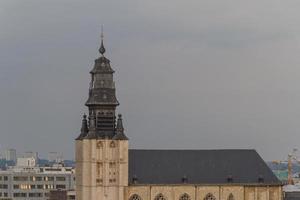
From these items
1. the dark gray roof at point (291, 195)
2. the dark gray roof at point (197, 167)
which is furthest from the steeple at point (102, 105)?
the dark gray roof at point (291, 195)

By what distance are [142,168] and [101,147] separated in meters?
5.73

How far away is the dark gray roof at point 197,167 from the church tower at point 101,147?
247 cm

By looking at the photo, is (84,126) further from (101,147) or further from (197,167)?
(197,167)

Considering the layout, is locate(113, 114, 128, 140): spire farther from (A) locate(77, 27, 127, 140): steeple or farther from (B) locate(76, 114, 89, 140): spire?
(B) locate(76, 114, 89, 140): spire

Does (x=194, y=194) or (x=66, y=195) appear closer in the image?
(x=194, y=194)

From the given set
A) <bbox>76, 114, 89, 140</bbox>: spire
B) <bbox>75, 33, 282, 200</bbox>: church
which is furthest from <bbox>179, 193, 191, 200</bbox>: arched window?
<bbox>76, 114, 89, 140</bbox>: spire

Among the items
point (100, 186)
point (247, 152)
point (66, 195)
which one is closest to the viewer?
point (100, 186)

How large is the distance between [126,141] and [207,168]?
1006 centimetres

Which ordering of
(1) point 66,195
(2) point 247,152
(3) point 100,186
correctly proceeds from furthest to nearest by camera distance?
(1) point 66,195 < (2) point 247,152 < (3) point 100,186

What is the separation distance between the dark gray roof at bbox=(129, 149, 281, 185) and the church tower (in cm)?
247

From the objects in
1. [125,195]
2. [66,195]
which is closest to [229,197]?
[125,195]

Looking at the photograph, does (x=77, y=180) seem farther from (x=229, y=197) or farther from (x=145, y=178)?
(x=229, y=197)

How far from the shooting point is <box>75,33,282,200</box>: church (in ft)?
396

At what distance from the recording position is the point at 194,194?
12312 cm
